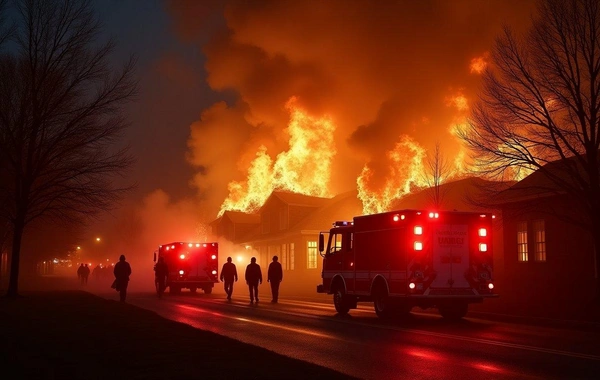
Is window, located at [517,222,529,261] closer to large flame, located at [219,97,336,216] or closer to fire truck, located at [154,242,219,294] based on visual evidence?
fire truck, located at [154,242,219,294]

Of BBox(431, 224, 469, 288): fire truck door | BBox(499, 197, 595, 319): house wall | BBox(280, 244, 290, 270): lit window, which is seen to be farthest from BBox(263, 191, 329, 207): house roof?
BBox(431, 224, 469, 288): fire truck door

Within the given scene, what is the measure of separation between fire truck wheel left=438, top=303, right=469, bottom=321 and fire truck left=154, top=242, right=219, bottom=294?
19.5 m

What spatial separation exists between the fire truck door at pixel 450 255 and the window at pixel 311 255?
3459 cm

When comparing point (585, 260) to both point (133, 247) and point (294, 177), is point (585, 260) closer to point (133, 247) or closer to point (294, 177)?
point (294, 177)

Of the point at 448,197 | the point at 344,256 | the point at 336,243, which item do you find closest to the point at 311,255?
the point at 448,197

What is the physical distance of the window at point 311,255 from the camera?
53062 millimetres

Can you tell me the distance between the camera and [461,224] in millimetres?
18828

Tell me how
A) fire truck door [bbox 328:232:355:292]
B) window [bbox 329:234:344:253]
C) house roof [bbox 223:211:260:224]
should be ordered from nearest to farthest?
fire truck door [bbox 328:232:355:292], window [bbox 329:234:344:253], house roof [bbox 223:211:260:224]

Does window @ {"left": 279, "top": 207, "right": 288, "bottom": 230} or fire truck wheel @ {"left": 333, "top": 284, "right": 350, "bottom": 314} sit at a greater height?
window @ {"left": 279, "top": 207, "right": 288, "bottom": 230}

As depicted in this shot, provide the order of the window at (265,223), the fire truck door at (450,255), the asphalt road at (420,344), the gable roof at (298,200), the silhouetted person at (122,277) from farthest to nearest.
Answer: the window at (265,223), the gable roof at (298,200), the silhouetted person at (122,277), the fire truck door at (450,255), the asphalt road at (420,344)

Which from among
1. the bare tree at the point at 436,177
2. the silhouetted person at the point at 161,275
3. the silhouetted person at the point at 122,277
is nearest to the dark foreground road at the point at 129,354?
the silhouetted person at the point at 122,277

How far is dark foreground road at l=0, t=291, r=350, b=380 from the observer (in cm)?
856

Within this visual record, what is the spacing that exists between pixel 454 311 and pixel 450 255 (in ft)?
6.57

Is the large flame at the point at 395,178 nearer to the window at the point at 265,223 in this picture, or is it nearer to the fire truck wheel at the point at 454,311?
the window at the point at 265,223
